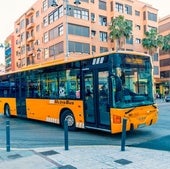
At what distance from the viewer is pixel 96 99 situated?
10664 mm

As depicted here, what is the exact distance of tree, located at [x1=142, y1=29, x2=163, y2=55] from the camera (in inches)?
2300

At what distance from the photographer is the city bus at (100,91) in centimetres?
997

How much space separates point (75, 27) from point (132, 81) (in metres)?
37.2

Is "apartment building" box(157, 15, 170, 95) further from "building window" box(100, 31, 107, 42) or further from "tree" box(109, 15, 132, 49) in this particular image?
"building window" box(100, 31, 107, 42)

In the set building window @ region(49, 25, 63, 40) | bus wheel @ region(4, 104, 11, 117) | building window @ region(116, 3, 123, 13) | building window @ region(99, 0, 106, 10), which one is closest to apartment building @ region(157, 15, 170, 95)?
building window @ region(116, 3, 123, 13)

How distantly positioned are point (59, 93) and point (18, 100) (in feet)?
15.1

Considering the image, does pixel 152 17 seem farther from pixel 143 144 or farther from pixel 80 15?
pixel 143 144

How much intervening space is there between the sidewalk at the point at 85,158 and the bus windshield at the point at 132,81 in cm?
194

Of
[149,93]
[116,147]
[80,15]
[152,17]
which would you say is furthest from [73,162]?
[152,17]

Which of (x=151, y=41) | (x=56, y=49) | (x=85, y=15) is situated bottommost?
(x=56, y=49)

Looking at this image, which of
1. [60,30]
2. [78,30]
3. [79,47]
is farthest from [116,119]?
[60,30]

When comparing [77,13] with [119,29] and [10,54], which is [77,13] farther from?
[10,54]

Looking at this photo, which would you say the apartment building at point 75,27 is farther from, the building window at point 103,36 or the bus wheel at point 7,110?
the bus wheel at point 7,110

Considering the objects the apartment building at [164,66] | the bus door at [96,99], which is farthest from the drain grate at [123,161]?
the apartment building at [164,66]
